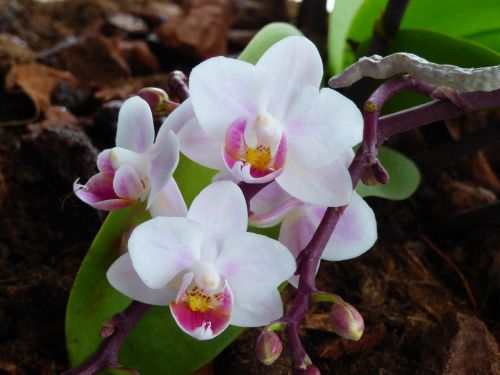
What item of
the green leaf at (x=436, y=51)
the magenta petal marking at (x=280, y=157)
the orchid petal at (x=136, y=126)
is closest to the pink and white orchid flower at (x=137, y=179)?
the orchid petal at (x=136, y=126)

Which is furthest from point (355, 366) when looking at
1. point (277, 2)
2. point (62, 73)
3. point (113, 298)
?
point (277, 2)

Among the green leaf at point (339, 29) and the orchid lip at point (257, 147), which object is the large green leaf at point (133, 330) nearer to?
the orchid lip at point (257, 147)

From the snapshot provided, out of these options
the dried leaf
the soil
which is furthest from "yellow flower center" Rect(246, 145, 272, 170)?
the dried leaf

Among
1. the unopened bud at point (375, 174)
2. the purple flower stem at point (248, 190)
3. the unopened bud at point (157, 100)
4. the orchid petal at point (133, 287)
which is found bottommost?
the orchid petal at point (133, 287)

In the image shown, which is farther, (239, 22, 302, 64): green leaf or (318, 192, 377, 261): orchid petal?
(239, 22, 302, 64): green leaf

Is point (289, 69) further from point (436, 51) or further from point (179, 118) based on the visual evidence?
point (436, 51)

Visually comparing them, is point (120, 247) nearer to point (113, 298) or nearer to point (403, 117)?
point (113, 298)

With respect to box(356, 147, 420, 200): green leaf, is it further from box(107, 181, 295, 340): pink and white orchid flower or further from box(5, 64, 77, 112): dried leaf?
box(5, 64, 77, 112): dried leaf

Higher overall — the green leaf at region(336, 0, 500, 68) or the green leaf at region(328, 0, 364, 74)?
the green leaf at region(336, 0, 500, 68)
